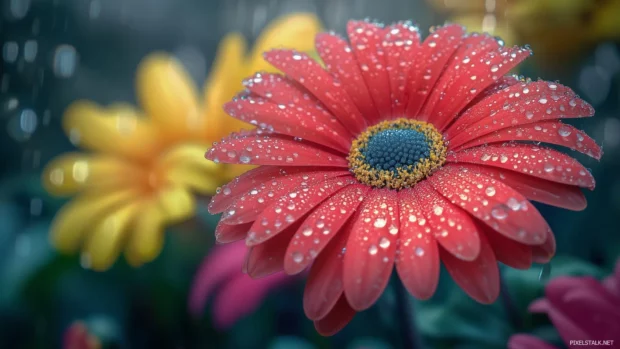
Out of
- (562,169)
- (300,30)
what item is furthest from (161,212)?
(562,169)

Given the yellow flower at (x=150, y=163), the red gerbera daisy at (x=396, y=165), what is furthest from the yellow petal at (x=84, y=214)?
the red gerbera daisy at (x=396, y=165)

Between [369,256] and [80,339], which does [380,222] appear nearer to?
[369,256]

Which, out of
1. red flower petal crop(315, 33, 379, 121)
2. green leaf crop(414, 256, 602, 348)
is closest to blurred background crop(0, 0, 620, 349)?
green leaf crop(414, 256, 602, 348)

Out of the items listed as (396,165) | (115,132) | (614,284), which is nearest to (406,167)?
(396,165)

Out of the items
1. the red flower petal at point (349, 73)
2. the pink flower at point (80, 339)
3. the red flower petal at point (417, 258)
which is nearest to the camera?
the red flower petal at point (417, 258)

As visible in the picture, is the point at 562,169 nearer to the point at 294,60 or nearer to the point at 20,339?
the point at 294,60

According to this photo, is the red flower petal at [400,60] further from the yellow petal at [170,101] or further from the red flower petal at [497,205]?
the yellow petal at [170,101]
